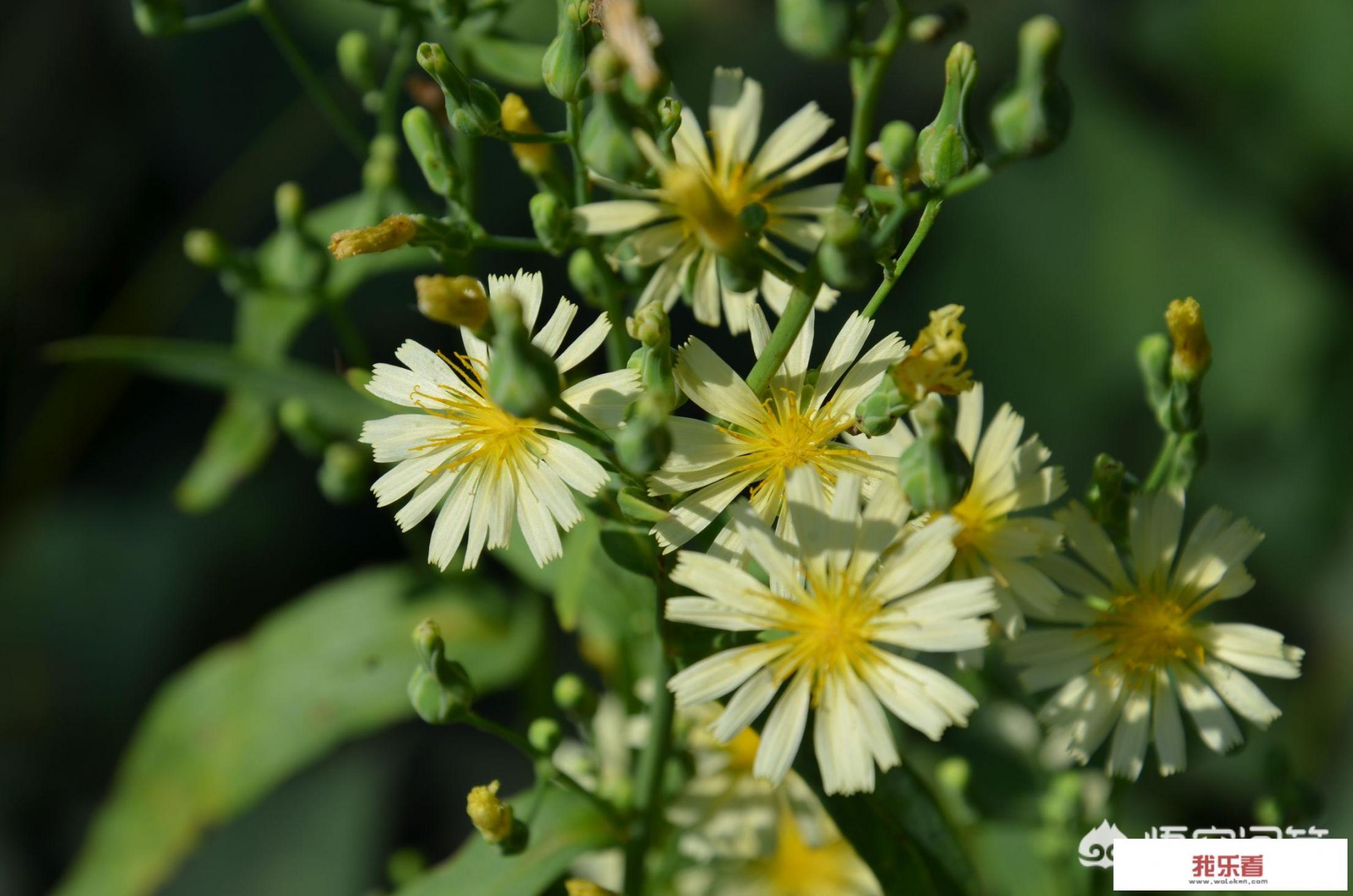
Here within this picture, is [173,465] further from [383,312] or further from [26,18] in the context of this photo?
[26,18]

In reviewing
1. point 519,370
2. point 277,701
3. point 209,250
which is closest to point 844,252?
point 519,370

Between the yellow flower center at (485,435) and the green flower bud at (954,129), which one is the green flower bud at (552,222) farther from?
the green flower bud at (954,129)

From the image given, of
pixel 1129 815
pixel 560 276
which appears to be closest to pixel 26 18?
pixel 560 276

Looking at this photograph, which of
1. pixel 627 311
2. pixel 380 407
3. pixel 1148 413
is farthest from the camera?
pixel 1148 413

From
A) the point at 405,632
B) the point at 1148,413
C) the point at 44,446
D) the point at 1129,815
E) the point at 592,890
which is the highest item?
the point at 1148,413

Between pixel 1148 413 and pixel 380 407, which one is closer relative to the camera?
pixel 380 407

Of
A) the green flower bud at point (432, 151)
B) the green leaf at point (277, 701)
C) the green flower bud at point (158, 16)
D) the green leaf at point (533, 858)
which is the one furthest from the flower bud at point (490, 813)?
the green flower bud at point (158, 16)
